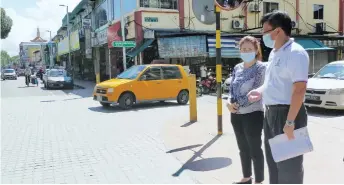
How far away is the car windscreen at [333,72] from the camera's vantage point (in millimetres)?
10156

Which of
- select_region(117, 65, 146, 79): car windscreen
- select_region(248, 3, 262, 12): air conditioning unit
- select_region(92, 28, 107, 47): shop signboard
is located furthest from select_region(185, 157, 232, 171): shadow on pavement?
select_region(92, 28, 107, 47): shop signboard

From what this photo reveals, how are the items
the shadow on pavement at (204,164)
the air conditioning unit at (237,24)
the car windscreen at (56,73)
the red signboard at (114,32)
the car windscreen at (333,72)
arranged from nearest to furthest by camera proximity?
the shadow on pavement at (204,164) → the car windscreen at (333,72) → the air conditioning unit at (237,24) → the red signboard at (114,32) → the car windscreen at (56,73)

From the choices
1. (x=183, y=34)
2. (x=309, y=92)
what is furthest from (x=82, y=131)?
(x=183, y=34)

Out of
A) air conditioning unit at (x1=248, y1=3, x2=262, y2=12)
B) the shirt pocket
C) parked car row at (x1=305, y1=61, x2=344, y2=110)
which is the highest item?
air conditioning unit at (x1=248, y1=3, x2=262, y2=12)

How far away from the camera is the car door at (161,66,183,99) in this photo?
12289 millimetres

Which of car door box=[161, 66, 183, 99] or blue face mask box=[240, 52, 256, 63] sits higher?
blue face mask box=[240, 52, 256, 63]

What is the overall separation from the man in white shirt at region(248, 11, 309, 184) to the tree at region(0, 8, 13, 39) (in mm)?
44559

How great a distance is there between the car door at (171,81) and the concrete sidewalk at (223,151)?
12.3 ft

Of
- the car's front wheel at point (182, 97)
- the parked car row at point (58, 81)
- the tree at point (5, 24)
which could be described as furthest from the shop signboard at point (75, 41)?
the car's front wheel at point (182, 97)

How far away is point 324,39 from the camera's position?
22.8 m

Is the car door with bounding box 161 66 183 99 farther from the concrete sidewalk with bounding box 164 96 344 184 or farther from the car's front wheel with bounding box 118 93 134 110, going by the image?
the concrete sidewalk with bounding box 164 96 344 184

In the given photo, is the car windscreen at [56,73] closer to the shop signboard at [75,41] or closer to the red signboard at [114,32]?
the red signboard at [114,32]

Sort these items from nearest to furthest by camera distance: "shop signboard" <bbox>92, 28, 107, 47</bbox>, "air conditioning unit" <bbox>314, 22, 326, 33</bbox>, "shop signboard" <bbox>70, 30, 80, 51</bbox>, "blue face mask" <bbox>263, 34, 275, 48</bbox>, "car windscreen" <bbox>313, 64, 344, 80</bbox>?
"blue face mask" <bbox>263, 34, 275, 48</bbox> → "car windscreen" <bbox>313, 64, 344, 80</bbox> → "air conditioning unit" <bbox>314, 22, 326, 33</bbox> → "shop signboard" <bbox>92, 28, 107, 47</bbox> → "shop signboard" <bbox>70, 30, 80, 51</bbox>

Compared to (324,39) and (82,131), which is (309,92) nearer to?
(82,131)
